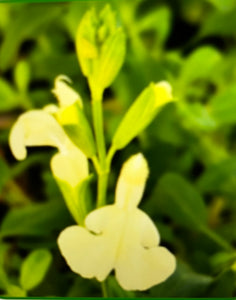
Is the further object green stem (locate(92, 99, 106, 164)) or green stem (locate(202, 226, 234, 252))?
green stem (locate(202, 226, 234, 252))

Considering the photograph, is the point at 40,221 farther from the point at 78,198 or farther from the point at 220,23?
the point at 220,23

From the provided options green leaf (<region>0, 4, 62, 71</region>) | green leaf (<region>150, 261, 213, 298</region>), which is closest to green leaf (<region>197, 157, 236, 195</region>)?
green leaf (<region>150, 261, 213, 298</region>)

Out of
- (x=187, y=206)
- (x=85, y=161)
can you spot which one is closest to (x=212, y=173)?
(x=187, y=206)

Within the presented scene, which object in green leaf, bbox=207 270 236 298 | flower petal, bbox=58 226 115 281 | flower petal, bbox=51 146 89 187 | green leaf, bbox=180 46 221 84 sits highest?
green leaf, bbox=180 46 221 84

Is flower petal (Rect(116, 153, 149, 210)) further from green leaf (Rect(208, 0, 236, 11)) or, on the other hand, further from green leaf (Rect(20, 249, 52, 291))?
green leaf (Rect(208, 0, 236, 11))

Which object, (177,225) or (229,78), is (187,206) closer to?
(177,225)

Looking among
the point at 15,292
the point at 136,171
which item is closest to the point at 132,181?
the point at 136,171

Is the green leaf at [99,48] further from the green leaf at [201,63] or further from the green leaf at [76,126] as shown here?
the green leaf at [201,63]
